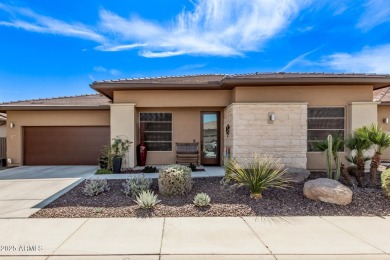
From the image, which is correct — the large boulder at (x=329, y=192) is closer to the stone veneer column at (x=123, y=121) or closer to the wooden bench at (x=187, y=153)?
the wooden bench at (x=187, y=153)

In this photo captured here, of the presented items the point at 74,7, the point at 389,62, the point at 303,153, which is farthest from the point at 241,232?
the point at 389,62

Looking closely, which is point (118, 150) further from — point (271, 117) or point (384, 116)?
point (384, 116)

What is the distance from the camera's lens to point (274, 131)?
31.0 ft

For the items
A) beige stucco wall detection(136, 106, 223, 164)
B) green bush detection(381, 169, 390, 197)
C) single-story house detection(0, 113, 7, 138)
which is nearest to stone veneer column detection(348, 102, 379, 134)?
green bush detection(381, 169, 390, 197)

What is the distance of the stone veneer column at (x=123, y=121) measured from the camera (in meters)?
10.5

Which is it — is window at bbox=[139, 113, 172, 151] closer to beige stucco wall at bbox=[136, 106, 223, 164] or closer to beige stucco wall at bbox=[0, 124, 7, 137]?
beige stucco wall at bbox=[136, 106, 223, 164]

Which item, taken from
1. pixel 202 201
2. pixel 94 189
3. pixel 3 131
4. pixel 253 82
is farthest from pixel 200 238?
pixel 3 131

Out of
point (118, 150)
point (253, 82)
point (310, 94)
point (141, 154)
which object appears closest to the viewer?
point (253, 82)

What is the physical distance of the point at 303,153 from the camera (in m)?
9.49

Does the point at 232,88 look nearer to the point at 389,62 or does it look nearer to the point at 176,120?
the point at 176,120

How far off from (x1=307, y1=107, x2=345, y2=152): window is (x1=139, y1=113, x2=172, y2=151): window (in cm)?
632

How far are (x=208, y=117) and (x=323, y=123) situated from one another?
16.6 feet

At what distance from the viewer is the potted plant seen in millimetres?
9719

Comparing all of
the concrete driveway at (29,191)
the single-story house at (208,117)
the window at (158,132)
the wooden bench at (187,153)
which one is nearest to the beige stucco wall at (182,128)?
the single-story house at (208,117)
